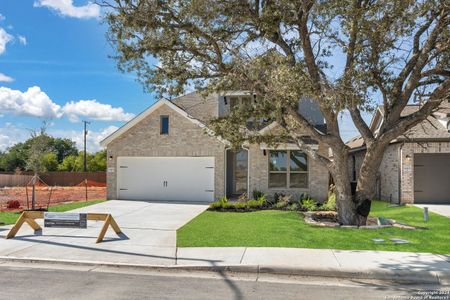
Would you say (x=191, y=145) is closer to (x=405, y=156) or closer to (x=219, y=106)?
(x=219, y=106)

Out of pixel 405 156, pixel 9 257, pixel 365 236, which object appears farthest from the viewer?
pixel 405 156

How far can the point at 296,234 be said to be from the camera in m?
10.9

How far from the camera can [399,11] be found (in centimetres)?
971

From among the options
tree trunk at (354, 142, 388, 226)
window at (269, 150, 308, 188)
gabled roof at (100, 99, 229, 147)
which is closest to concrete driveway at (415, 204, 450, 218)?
tree trunk at (354, 142, 388, 226)

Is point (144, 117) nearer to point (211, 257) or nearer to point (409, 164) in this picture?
point (409, 164)

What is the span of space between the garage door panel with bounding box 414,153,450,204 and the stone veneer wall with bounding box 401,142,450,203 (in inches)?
36.3

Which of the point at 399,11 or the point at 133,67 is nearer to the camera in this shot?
the point at 399,11

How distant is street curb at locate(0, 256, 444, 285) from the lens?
7.12m

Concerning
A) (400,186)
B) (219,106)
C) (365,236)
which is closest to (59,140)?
(219,106)

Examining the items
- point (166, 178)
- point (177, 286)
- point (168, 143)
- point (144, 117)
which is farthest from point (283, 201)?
point (177, 286)

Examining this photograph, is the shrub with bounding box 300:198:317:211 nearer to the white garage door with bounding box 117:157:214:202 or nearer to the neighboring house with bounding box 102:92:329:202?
the neighboring house with bounding box 102:92:329:202

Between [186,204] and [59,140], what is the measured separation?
229ft

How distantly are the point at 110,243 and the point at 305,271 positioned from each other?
4.94 metres

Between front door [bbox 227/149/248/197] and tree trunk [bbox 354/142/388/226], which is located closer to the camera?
tree trunk [bbox 354/142/388/226]
